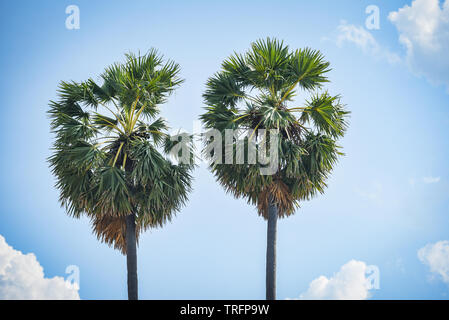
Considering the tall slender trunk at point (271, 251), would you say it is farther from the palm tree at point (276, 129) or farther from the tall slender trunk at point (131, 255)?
the tall slender trunk at point (131, 255)

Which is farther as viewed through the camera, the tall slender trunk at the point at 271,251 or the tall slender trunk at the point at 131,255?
the tall slender trunk at the point at 131,255

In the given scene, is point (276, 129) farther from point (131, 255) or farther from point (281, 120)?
point (131, 255)

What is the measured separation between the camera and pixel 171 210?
13.3 m

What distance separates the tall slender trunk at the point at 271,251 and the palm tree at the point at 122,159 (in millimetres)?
2472

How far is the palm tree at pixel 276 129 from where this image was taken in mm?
12586

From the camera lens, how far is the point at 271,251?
1278 cm

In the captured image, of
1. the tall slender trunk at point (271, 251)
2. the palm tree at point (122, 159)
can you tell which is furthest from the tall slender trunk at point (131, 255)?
the tall slender trunk at point (271, 251)

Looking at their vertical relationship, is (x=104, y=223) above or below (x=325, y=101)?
below

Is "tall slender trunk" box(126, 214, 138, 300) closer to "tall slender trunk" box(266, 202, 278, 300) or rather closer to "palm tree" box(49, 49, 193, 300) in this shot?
"palm tree" box(49, 49, 193, 300)

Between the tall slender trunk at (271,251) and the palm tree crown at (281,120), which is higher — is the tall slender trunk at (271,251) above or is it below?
below

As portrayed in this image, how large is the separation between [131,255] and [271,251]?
Answer: 12.5ft
